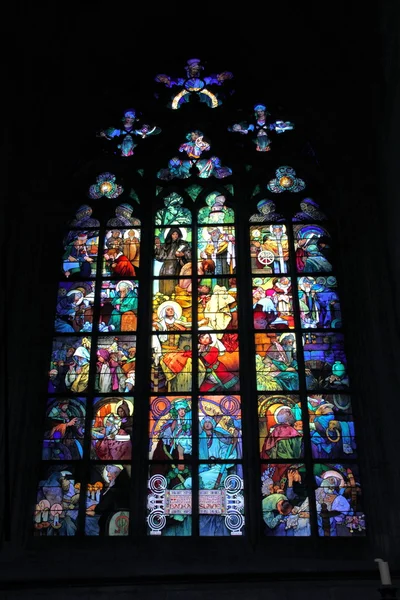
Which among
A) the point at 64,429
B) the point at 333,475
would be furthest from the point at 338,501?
the point at 64,429

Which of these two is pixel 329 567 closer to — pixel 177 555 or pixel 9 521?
pixel 177 555

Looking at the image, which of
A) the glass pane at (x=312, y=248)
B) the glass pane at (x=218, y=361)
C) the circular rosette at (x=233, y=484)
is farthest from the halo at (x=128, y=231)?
the circular rosette at (x=233, y=484)

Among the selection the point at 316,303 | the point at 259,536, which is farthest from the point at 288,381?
the point at 259,536

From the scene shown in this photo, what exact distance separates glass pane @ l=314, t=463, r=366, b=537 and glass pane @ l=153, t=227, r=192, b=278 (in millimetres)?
2435

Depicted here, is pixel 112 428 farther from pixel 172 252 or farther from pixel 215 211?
pixel 215 211

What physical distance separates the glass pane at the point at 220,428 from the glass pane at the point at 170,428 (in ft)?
0.41

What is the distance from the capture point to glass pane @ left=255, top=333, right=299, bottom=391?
766cm

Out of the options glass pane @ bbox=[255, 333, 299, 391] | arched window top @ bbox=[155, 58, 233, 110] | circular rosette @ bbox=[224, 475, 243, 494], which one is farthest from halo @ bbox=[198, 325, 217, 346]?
arched window top @ bbox=[155, 58, 233, 110]

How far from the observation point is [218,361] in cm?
781

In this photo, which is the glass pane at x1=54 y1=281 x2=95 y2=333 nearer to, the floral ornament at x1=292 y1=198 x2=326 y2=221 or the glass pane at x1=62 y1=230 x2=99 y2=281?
the glass pane at x1=62 y1=230 x2=99 y2=281

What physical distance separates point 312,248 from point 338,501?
8.97ft

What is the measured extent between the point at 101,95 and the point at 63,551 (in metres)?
5.38

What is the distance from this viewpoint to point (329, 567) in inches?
255

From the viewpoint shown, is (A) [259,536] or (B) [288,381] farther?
(B) [288,381]
